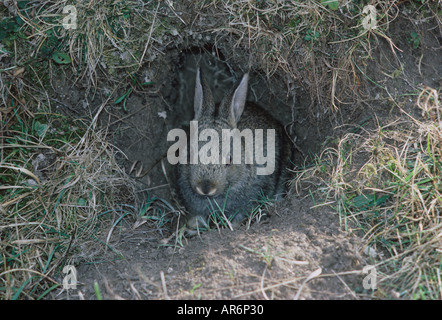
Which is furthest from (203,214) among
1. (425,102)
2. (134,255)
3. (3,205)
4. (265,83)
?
(425,102)

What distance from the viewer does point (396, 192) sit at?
3346 millimetres

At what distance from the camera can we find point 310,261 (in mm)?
3055

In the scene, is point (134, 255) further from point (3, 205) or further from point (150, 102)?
point (150, 102)

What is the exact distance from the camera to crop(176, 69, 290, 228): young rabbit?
4.18m

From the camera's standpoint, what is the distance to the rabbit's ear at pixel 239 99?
4324mm

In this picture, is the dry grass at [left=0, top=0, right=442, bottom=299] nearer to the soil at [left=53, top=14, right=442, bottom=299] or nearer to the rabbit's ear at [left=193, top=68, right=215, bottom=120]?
the soil at [left=53, top=14, right=442, bottom=299]

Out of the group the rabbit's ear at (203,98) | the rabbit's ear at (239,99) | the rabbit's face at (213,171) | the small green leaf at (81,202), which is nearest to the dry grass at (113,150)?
the small green leaf at (81,202)

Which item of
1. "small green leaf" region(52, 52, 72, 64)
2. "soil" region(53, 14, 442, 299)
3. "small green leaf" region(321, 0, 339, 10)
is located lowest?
"soil" region(53, 14, 442, 299)

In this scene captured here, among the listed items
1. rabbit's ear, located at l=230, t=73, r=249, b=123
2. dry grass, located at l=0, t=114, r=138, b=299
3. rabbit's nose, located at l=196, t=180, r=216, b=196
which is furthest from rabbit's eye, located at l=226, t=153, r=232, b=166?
dry grass, located at l=0, t=114, r=138, b=299

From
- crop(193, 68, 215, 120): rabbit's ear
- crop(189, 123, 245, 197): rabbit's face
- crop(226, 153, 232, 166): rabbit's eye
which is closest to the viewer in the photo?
crop(189, 123, 245, 197): rabbit's face

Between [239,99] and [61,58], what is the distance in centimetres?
183

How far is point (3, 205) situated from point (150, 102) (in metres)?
1.99

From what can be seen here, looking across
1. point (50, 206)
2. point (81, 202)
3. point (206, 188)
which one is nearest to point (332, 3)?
point (206, 188)

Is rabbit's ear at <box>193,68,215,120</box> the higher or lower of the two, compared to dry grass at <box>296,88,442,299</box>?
higher
